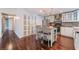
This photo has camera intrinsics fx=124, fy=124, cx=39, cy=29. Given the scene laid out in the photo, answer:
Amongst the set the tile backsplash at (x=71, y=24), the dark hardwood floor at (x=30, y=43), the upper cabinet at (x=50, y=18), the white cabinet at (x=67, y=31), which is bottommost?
the dark hardwood floor at (x=30, y=43)

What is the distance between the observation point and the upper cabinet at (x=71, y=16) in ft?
7.92

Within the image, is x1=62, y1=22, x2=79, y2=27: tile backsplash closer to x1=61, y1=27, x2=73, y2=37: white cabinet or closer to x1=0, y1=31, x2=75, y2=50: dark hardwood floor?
x1=61, y1=27, x2=73, y2=37: white cabinet

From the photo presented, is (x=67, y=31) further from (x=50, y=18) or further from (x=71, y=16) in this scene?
(x=50, y=18)

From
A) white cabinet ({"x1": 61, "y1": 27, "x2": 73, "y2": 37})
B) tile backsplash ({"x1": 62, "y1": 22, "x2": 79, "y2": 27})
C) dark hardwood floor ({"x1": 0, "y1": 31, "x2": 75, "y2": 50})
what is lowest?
dark hardwood floor ({"x1": 0, "y1": 31, "x2": 75, "y2": 50})

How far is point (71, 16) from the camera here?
243 cm

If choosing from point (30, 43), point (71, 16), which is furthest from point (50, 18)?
point (30, 43)

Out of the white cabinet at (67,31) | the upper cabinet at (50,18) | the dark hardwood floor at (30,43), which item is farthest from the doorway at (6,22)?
the white cabinet at (67,31)

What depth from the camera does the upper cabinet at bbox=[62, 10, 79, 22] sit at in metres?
2.41

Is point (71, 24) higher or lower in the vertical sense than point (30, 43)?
higher

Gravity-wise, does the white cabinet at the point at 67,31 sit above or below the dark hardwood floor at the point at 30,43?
above

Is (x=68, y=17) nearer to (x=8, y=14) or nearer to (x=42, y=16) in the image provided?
(x=42, y=16)

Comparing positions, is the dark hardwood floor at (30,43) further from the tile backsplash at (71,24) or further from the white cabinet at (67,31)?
the tile backsplash at (71,24)

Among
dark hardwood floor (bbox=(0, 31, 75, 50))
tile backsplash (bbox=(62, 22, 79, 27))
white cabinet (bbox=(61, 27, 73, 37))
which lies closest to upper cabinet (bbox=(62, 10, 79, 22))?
tile backsplash (bbox=(62, 22, 79, 27))
